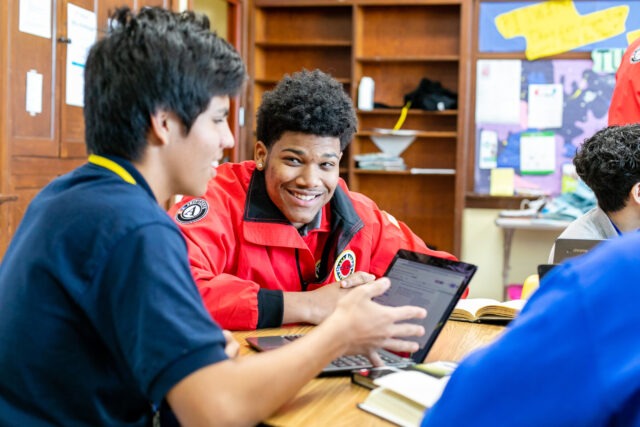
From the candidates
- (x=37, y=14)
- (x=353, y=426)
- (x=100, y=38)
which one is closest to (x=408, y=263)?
(x=353, y=426)

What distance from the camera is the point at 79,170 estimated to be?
111 centimetres

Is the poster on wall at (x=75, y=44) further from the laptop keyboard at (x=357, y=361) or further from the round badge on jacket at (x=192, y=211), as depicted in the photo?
the laptop keyboard at (x=357, y=361)

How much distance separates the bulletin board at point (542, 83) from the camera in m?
5.43

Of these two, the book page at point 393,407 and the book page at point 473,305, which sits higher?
the book page at point 473,305

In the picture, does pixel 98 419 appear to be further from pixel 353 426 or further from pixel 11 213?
pixel 11 213

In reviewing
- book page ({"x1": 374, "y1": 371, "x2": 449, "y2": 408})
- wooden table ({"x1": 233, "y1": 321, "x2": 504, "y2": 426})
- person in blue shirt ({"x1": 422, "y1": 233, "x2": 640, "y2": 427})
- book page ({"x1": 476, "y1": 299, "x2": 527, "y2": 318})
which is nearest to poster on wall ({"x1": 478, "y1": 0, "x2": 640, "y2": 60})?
book page ({"x1": 476, "y1": 299, "x2": 527, "y2": 318})

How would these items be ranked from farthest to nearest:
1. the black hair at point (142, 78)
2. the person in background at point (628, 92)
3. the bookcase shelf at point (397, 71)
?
the bookcase shelf at point (397, 71)
the person in background at point (628, 92)
the black hair at point (142, 78)

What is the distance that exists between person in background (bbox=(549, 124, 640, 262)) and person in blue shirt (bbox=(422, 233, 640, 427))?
1.76m

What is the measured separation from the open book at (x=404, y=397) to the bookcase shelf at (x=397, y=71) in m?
4.52

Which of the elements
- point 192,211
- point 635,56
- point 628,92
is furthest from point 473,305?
point 635,56

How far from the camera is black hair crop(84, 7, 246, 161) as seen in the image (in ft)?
3.58

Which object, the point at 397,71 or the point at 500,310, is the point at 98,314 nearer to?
the point at 500,310

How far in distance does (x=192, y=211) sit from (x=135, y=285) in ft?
3.03

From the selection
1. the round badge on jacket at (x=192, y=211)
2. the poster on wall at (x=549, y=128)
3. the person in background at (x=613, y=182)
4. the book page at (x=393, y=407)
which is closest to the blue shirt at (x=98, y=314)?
the book page at (x=393, y=407)
